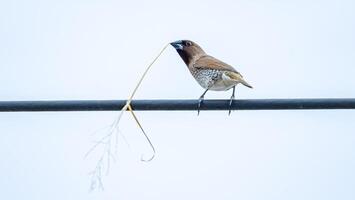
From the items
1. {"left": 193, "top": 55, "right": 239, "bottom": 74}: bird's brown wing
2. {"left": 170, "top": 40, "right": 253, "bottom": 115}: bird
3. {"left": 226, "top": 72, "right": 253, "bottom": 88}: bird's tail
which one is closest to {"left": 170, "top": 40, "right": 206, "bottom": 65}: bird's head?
{"left": 170, "top": 40, "right": 253, "bottom": 115}: bird

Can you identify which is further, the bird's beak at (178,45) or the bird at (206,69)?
the bird's beak at (178,45)

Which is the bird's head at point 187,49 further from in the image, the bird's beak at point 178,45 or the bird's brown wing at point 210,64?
the bird's brown wing at point 210,64

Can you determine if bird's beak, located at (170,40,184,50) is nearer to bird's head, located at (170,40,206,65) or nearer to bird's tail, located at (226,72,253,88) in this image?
bird's head, located at (170,40,206,65)

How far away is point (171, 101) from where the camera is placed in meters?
5.55

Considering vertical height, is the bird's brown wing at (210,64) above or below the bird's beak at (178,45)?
below

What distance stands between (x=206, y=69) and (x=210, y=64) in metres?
0.06

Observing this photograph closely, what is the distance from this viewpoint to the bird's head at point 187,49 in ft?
28.5

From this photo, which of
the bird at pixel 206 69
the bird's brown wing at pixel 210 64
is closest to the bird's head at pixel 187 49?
the bird at pixel 206 69

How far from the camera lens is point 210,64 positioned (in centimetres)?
830

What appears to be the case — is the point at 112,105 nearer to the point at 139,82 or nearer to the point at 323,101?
the point at 139,82

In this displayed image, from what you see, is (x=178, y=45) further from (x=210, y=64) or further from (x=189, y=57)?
(x=210, y=64)

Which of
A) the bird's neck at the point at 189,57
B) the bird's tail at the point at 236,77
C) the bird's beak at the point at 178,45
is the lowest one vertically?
the bird's tail at the point at 236,77

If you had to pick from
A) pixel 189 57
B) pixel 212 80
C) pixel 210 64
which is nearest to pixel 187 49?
pixel 189 57

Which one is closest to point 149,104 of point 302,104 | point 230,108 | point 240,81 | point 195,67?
point 230,108
